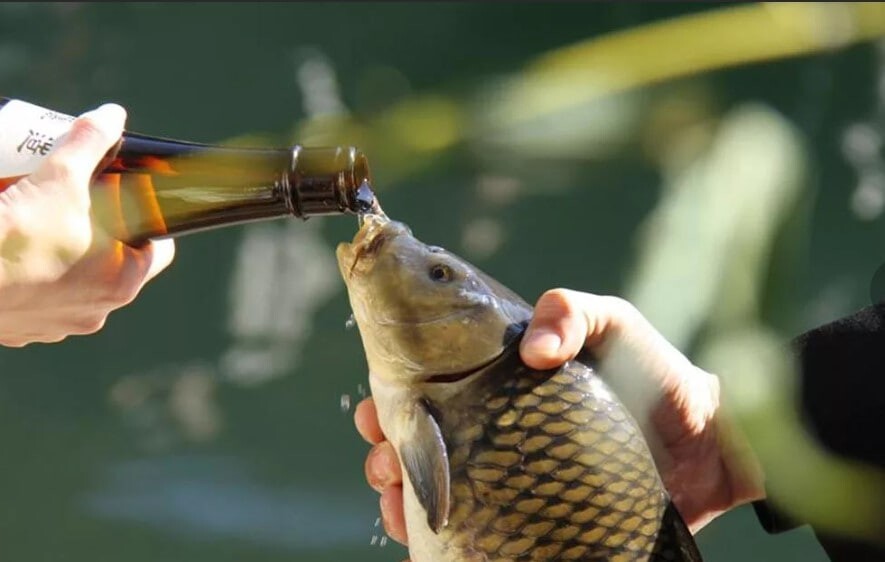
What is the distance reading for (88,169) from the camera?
884 millimetres

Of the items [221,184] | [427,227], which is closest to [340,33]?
[427,227]

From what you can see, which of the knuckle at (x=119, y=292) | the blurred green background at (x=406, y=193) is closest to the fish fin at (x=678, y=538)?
the knuckle at (x=119, y=292)

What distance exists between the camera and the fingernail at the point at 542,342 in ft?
2.98

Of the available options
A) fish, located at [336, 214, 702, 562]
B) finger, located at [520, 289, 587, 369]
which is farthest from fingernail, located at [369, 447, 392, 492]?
finger, located at [520, 289, 587, 369]

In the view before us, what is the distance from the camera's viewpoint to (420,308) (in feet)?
3.21

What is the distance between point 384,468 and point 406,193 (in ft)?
4.61

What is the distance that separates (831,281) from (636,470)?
1.75 metres

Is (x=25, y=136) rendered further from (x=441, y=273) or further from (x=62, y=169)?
(x=441, y=273)

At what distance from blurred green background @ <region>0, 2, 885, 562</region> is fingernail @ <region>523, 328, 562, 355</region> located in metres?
1.38

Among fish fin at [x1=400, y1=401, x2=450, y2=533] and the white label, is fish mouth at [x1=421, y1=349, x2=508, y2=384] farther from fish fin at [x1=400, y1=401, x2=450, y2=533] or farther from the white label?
the white label

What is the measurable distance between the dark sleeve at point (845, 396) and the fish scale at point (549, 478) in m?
0.30

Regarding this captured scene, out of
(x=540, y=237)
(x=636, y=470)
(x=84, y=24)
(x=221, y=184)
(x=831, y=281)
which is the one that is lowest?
(x=636, y=470)

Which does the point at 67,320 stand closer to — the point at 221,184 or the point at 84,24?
the point at 221,184

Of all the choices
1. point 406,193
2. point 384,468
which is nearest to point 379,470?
point 384,468
